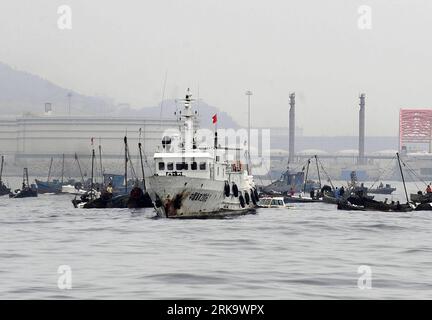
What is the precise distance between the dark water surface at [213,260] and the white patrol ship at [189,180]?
4.51m

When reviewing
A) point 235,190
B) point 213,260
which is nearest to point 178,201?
point 235,190

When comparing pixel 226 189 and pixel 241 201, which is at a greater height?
pixel 226 189

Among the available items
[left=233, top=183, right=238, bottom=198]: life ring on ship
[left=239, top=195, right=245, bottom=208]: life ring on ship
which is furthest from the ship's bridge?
[left=239, top=195, right=245, bottom=208]: life ring on ship

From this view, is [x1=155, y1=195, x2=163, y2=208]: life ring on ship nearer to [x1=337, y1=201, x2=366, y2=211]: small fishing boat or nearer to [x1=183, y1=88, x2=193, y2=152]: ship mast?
[x1=183, y1=88, x2=193, y2=152]: ship mast

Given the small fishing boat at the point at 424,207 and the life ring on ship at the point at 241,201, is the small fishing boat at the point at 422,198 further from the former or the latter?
the life ring on ship at the point at 241,201

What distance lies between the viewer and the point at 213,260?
4719 centimetres

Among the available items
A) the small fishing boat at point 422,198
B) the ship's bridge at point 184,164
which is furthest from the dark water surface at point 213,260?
the small fishing boat at point 422,198

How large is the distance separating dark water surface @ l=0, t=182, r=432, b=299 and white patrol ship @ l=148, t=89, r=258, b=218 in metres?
4.51

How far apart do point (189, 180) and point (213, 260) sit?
40.3 metres

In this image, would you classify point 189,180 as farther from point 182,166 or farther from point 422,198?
point 422,198

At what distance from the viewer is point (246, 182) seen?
114 m
